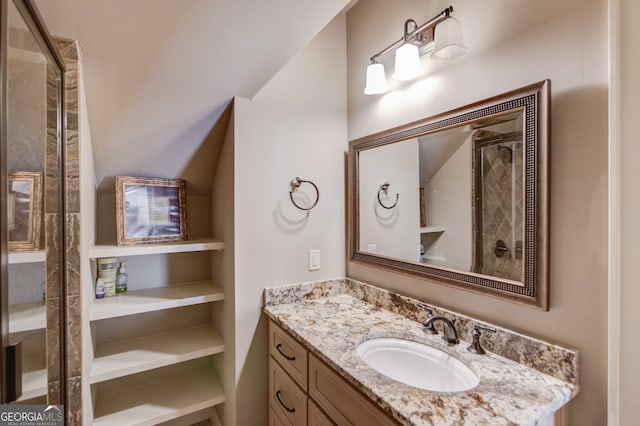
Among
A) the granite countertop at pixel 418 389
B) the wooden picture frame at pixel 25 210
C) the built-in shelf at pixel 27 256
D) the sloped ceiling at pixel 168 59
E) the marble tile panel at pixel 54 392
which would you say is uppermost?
the sloped ceiling at pixel 168 59

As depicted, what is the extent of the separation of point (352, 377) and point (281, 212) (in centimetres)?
93

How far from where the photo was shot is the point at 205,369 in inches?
80.4

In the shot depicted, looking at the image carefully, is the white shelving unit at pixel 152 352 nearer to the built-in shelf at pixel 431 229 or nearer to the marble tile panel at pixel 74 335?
the marble tile panel at pixel 74 335

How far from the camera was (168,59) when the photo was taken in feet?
4.03

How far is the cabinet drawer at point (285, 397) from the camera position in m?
1.31

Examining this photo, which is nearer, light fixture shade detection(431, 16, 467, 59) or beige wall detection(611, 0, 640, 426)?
beige wall detection(611, 0, 640, 426)

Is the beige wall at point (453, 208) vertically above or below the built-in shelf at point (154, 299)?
above

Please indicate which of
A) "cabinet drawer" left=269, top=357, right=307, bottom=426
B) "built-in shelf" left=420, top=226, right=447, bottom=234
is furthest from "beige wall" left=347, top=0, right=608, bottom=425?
"cabinet drawer" left=269, top=357, right=307, bottom=426

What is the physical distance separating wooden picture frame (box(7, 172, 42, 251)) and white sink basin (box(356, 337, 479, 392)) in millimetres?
1157

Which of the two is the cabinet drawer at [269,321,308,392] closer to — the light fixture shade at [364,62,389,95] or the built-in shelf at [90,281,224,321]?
the built-in shelf at [90,281,224,321]

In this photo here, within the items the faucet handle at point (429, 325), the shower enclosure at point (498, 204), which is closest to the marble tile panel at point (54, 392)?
the faucet handle at point (429, 325)

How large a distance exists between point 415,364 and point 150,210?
5.07 feet

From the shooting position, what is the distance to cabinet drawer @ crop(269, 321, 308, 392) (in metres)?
1.30

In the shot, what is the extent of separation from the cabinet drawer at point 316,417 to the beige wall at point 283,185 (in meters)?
0.51
